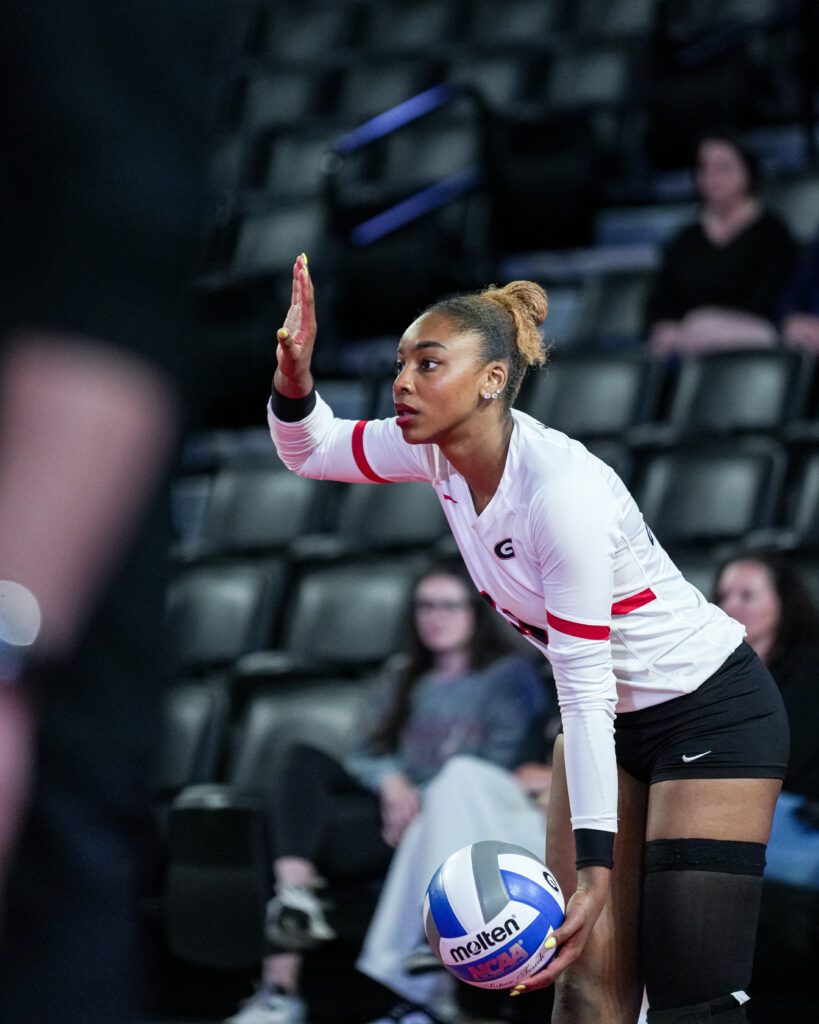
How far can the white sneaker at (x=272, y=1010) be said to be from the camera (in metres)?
4.46

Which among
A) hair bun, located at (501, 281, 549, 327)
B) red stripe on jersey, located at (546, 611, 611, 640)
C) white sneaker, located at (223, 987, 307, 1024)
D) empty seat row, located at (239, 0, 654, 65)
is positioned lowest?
white sneaker, located at (223, 987, 307, 1024)

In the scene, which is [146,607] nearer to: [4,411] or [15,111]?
[4,411]

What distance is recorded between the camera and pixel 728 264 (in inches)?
241

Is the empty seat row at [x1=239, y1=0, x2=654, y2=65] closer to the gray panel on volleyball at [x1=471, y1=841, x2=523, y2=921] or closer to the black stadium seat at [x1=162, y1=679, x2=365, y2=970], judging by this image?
the black stadium seat at [x1=162, y1=679, x2=365, y2=970]

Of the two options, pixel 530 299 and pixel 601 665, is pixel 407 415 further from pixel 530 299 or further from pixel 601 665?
pixel 601 665

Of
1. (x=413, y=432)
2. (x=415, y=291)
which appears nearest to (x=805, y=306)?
(x=415, y=291)

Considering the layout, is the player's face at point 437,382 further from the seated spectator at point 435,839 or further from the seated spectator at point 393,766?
the seated spectator at point 393,766

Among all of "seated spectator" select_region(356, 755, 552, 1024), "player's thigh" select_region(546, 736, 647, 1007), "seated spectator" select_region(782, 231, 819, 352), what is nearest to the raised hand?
"player's thigh" select_region(546, 736, 647, 1007)

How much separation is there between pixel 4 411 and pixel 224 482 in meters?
5.79

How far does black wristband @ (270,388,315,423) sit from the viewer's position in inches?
110

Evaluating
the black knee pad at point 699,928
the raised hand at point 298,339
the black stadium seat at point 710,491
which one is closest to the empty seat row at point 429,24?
the black stadium seat at point 710,491

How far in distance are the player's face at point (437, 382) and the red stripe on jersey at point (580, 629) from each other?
38 cm

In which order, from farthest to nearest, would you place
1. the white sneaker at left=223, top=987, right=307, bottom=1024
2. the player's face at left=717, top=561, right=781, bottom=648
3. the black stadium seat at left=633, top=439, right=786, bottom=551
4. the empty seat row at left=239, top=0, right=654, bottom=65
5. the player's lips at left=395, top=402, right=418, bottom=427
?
the empty seat row at left=239, top=0, right=654, bottom=65, the black stadium seat at left=633, top=439, right=786, bottom=551, the white sneaker at left=223, top=987, right=307, bottom=1024, the player's face at left=717, top=561, right=781, bottom=648, the player's lips at left=395, top=402, right=418, bottom=427

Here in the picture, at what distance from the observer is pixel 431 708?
4.70m
